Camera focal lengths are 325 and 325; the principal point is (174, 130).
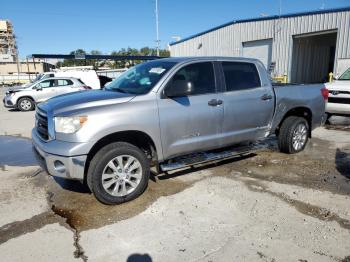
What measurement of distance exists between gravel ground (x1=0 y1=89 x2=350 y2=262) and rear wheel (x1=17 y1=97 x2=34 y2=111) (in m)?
10.7

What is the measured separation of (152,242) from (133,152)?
1.28 m

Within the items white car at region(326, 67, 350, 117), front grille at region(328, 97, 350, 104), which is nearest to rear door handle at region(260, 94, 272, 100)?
white car at region(326, 67, 350, 117)

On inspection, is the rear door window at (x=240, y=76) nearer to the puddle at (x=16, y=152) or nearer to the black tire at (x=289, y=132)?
the black tire at (x=289, y=132)

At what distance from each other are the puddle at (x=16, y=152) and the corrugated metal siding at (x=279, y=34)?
51.7ft

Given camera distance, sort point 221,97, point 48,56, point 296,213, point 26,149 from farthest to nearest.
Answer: point 48,56
point 26,149
point 221,97
point 296,213

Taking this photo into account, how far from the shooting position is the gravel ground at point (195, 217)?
3.26 metres

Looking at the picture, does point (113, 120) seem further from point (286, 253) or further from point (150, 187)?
point (286, 253)

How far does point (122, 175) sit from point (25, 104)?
13377 millimetres

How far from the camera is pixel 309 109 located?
21.4ft

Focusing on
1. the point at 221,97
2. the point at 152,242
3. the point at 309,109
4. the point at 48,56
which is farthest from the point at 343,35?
the point at 48,56

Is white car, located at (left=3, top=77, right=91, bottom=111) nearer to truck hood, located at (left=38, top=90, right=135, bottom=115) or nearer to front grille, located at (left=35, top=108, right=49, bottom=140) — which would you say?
front grille, located at (left=35, top=108, right=49, bottom=140)

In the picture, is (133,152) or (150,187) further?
(150,187)

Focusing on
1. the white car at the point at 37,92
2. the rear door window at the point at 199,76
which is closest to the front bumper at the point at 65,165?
the rear door window at the point at 199,76

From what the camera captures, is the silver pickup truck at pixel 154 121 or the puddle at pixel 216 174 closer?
the silver pickup truck at pixel 154 121
